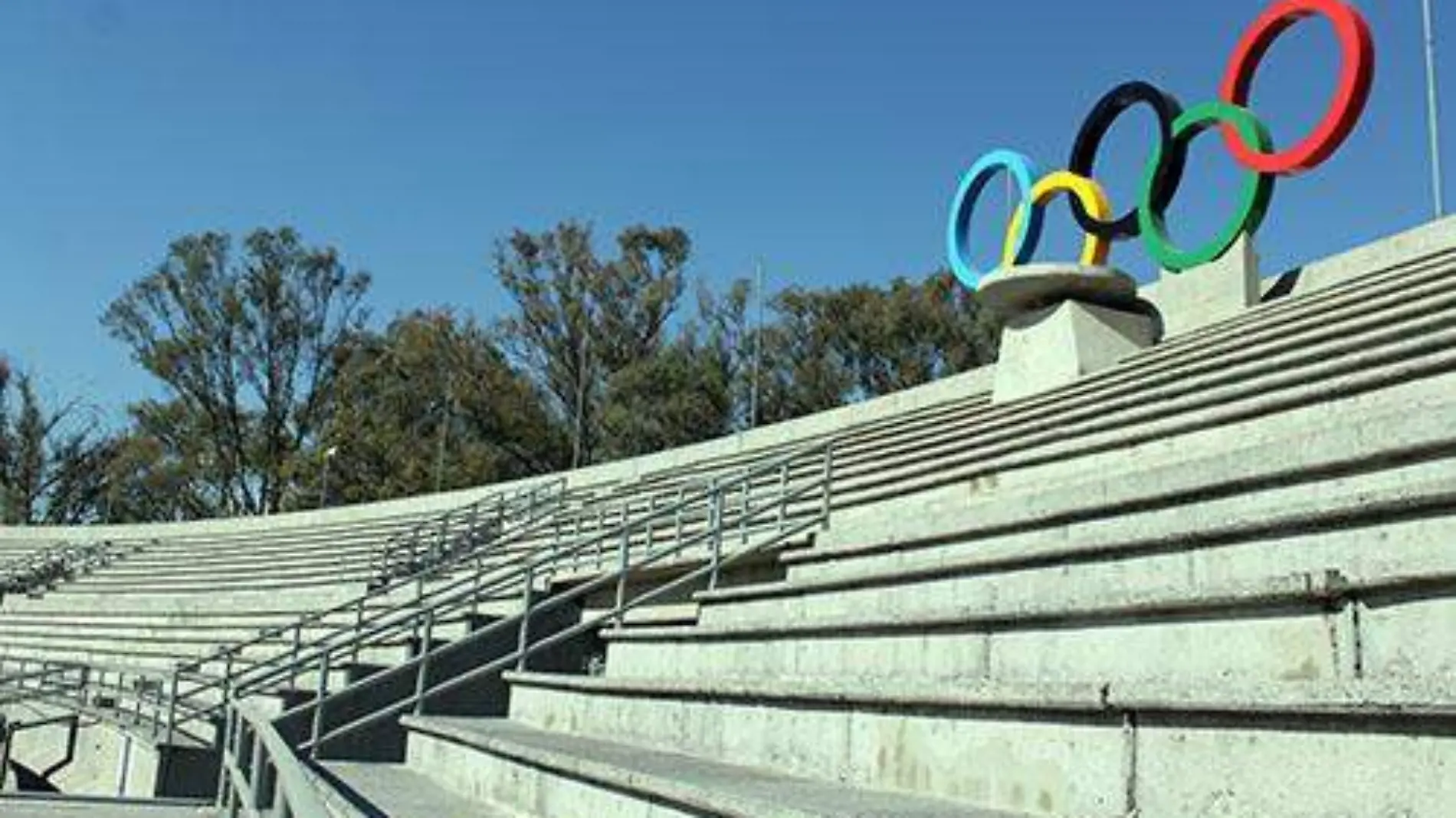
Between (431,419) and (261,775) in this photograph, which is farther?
(431,419)

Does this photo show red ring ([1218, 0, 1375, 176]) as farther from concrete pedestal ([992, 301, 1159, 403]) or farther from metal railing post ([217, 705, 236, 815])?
metal railing post ([217, 705, 236, 815])

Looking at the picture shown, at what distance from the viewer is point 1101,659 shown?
13.1ft

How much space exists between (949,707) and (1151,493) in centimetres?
200

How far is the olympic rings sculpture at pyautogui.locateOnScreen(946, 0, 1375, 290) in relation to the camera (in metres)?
12.3

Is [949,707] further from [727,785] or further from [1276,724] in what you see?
[1276,724]

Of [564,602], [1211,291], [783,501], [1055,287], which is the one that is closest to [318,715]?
[564,602]

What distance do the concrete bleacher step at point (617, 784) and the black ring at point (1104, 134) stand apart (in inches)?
382

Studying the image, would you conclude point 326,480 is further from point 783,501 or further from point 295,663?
point 783,501

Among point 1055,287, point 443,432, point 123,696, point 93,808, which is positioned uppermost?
point 443,432

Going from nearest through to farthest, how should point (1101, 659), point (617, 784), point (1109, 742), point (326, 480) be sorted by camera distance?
point (1109, 742), point (1101, 659), point (617, 784), point (326, 480)

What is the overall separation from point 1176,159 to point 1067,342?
8.77ft

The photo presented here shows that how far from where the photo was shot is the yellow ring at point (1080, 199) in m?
14.8

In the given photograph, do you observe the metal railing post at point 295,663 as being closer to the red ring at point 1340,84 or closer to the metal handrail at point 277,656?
the metal handrail at point 277,656

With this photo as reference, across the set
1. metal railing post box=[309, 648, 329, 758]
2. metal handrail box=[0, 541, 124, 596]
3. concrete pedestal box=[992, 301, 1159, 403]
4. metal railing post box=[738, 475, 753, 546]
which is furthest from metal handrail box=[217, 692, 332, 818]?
metal handrail box=[0, 541, 124, 596]
